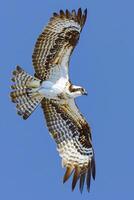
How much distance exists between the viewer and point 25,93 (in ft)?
66.8

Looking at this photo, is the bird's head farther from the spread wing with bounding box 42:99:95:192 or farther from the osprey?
the spread wing with bounding box 42:99:95:192

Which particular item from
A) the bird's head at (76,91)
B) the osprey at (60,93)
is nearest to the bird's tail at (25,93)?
the osprey at (60,93)

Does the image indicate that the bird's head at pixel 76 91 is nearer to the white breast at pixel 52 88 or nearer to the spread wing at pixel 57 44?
the white breast at pixel 52 88

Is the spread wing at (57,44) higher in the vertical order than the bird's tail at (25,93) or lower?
higher

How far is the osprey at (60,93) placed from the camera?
19.6 m

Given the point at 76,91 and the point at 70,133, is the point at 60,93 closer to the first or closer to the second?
the point at 76,91

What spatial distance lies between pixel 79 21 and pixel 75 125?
266cm

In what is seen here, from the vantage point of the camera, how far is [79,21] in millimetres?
19500

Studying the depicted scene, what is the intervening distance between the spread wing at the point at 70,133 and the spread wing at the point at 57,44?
0.73 m

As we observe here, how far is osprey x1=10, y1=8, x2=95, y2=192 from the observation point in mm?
19625

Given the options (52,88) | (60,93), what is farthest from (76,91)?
(52,88)

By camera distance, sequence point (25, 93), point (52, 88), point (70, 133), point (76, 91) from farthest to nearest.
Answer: point (70, 133) < point (25, 93) < point (52, 88) < point (76, 91)

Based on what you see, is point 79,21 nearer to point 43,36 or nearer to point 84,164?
point 43,36

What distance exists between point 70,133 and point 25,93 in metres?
1.48
